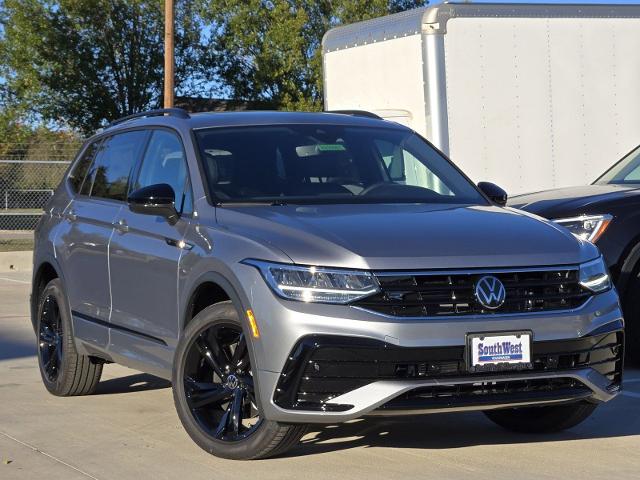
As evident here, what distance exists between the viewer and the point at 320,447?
20.1ft

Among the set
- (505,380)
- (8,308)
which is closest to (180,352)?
(505,380)

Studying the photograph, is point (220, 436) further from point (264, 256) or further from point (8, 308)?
point (8, 308)

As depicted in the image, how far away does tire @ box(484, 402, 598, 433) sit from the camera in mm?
6379

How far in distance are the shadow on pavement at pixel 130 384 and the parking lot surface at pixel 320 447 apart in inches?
8.3

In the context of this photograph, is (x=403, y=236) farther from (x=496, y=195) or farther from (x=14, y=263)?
(x=14, y=263)

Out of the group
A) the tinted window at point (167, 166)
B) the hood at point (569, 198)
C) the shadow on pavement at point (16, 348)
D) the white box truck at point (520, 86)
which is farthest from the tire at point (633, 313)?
the shadow on pavement at point (16, 348)

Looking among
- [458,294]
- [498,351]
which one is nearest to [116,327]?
[458,294]

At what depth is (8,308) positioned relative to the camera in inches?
543

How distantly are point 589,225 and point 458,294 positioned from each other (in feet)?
11.2

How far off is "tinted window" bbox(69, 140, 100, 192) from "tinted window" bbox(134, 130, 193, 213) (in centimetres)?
104

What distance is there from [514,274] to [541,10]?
8.22 m

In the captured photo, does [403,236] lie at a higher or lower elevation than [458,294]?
higher

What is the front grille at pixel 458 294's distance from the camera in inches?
209

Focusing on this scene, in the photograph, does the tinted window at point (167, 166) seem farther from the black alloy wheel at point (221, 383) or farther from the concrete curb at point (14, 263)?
the concrete curb at point (14, 263)
